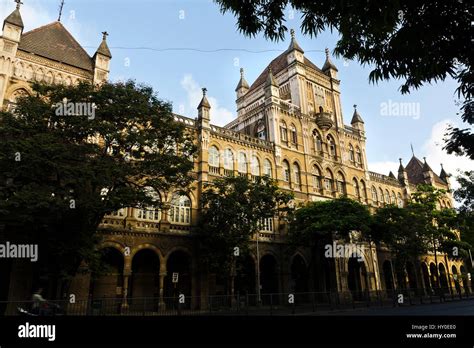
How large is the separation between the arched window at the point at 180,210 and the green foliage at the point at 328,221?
8.84m

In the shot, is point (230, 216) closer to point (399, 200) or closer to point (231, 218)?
point (231, 218)

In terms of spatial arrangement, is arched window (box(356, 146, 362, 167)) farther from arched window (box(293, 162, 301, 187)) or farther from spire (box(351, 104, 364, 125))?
arched window (box(293, 162, 301, 187))

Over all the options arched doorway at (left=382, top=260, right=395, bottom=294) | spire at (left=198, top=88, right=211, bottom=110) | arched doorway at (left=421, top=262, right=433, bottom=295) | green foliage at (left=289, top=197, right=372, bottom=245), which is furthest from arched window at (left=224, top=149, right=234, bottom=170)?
arched doorway at (left=421, top=262, right=433, bottom=295)

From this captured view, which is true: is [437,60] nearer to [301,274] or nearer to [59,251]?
[59,251]

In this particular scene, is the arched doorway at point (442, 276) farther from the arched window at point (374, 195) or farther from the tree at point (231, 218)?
the tree at point (231, 218)

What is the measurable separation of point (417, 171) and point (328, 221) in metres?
39.2

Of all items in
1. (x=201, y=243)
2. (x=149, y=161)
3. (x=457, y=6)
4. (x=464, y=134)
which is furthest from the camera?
(x=201, y=243)

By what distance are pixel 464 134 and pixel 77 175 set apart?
15301mm

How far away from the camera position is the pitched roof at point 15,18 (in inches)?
902

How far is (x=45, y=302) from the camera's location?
40.9 ft

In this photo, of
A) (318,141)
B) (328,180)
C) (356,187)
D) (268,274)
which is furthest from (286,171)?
(356,187)

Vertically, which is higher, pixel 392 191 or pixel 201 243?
pixel 392 191

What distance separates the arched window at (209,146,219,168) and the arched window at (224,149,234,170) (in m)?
0.93

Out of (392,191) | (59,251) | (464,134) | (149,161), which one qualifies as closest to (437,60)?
(464,134)
